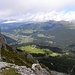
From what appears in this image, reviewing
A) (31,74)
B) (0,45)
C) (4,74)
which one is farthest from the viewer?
(0,45)

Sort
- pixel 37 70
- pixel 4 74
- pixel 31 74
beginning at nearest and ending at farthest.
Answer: pixel 4 74, pixel 31 74, pixel 37 70

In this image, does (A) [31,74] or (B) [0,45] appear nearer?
(A) [31,74]

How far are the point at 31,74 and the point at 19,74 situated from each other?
260 cm

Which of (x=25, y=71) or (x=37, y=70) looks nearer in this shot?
(x=25, y=71)

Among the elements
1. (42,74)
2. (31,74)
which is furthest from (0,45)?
(31,74)

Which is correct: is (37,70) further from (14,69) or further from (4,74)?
(4,74)

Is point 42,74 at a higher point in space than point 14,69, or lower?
lower

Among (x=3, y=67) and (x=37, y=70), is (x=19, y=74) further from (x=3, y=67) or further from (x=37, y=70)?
(x=37, y=70)

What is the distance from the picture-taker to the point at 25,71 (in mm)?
40750

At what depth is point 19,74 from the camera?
37750 mm

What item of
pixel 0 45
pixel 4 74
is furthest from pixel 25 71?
pixel 0 45

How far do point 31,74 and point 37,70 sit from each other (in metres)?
6.87

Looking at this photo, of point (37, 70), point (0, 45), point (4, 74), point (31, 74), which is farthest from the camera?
point (0, 45)

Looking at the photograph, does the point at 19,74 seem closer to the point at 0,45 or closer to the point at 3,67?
Result: the point at 3,67
